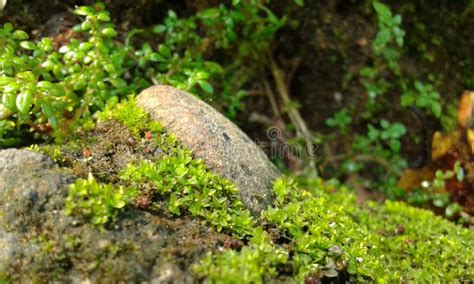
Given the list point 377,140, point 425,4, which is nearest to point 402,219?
point 377,140

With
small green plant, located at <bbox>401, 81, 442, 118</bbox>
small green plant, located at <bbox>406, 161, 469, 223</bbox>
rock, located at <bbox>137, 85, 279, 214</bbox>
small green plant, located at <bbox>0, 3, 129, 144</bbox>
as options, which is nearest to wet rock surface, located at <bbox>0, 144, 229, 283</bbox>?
rock, located at <bbox>137, 85, 279, 214</bbox>

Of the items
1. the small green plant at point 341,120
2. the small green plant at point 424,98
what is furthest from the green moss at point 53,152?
the small green plant at point 424,98

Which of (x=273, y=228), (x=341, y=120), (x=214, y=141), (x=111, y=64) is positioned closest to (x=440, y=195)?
(x=341, y=120)

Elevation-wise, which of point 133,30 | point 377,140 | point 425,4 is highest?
point 425,4

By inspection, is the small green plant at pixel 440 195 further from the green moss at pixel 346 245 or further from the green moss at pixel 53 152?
the green moss at pixel 53 152

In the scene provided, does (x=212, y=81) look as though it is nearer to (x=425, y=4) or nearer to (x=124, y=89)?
(x=124, y=89)

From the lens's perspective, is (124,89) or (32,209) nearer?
(32,209)

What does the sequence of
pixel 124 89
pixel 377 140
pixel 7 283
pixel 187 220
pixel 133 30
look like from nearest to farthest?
pixel 7 283, pixel 187 220, pixel 124 89, pixel 133 30, pixel 377 140
